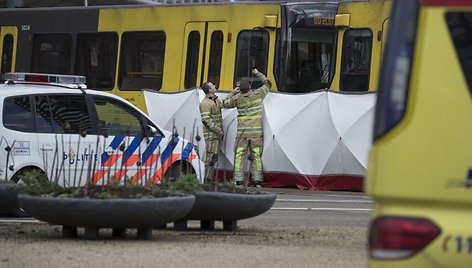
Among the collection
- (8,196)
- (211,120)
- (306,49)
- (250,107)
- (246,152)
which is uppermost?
(306,49)

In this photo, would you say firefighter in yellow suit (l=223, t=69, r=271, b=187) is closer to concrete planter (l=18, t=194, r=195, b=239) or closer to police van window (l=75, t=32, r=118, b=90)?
police van window (l=75, t=32, r=118, b=90)

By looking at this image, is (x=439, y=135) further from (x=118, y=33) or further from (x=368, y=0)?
(x=118, y=33)

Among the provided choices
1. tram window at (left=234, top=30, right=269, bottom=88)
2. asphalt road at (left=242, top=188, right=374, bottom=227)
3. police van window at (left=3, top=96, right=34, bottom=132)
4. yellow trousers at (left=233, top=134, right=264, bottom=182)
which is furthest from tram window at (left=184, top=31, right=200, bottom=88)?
police van window at (left=3, top=96, right=34, bottom=132)

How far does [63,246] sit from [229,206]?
2.12 metres

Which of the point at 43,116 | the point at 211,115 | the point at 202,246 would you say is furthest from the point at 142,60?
the point at 202,246

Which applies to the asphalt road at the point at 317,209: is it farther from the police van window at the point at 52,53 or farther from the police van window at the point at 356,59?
the police van window at the point at 52,53

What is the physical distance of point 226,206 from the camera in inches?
419

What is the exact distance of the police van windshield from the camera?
19250 mm

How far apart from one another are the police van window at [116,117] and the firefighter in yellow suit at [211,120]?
429cm

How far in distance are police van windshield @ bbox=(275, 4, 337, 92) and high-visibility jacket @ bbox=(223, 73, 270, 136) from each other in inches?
30.2

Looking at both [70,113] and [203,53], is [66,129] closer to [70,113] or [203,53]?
[70,113]

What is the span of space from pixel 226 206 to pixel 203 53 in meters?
10.0

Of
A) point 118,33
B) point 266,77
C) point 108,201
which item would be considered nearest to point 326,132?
point 266,77

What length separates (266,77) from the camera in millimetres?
19594
